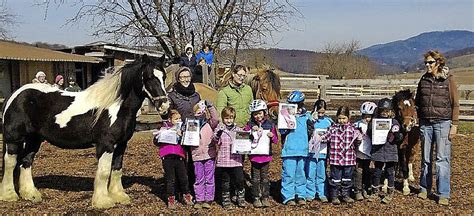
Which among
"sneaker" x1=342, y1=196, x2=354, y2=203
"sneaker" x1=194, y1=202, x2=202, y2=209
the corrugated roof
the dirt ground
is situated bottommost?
the dirt ground

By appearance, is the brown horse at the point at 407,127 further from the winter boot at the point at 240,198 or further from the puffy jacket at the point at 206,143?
the puffy jacket at the point at 206,143

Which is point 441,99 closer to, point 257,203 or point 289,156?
point 289,156

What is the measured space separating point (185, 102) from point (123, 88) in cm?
75

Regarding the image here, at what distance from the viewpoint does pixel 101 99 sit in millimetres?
6113

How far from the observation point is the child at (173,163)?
603cm

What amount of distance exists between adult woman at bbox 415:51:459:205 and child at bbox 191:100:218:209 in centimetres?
261

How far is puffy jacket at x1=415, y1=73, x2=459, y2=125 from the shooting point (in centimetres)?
617

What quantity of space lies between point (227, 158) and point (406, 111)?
7.88 feet

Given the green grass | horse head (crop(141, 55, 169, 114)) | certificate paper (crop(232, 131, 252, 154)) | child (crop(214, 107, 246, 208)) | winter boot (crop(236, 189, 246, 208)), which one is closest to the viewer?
horse head (crop(141, 55, 169, 114))

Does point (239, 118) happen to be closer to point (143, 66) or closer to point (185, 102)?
point (185, 102)

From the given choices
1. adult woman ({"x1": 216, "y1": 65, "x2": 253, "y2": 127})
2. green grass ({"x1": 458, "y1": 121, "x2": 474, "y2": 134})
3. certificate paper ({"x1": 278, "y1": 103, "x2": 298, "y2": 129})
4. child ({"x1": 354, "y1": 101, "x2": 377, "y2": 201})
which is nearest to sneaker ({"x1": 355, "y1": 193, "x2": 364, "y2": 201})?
child ({"x1": 354, "y1": 101, "x2": 377, "y2": 201})

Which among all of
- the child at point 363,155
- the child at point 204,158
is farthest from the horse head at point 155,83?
the child at point 363,155

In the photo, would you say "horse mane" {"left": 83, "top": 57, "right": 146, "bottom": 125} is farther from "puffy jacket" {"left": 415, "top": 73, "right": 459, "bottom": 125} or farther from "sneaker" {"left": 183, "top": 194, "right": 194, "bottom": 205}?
"puffy jacket" {"left": 415, "top": 73, "right": 459, "bottom": 125}

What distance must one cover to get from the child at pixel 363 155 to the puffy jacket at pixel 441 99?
2.18ft
